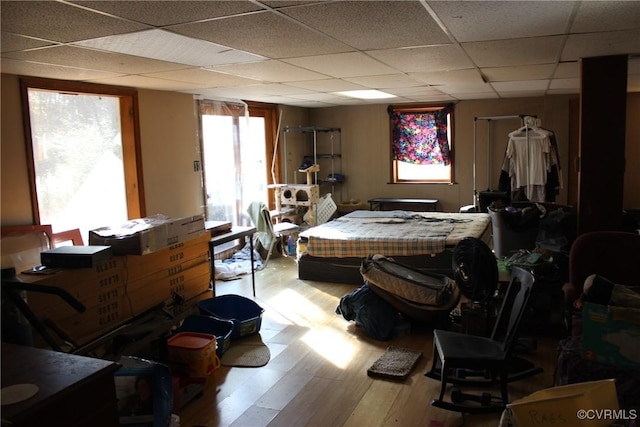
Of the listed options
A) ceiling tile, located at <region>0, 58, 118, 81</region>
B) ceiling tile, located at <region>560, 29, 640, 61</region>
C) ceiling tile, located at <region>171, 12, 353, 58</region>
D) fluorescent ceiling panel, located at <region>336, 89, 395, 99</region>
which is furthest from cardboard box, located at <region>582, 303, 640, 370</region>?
fluorescent ceiling panel, located at <region>336, 89, 395, 99</region>

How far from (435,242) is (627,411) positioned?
2900 mm

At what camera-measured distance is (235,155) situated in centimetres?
677

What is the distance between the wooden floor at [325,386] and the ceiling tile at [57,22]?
7.10 feet

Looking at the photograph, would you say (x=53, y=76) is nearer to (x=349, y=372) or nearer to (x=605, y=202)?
(x=349, y=372)

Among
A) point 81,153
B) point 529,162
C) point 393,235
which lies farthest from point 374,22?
point 529,162

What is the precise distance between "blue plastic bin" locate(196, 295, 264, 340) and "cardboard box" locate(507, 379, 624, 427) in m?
2.59

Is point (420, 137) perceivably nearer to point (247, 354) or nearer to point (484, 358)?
point (247, 354)

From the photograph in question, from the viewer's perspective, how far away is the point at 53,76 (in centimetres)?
404

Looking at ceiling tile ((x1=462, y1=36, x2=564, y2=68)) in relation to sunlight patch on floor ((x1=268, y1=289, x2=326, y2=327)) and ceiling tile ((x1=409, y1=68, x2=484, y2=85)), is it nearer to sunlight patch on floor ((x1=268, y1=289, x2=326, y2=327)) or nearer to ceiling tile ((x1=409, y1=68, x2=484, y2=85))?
ceiling tile ((x1=409, y1=68, x2=484, y2=85))

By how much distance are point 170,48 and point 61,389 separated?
2326 millimetres

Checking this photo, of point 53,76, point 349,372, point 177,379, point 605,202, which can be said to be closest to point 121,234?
point 177,379

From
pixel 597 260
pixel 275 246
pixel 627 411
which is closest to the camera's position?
pixel 627 411

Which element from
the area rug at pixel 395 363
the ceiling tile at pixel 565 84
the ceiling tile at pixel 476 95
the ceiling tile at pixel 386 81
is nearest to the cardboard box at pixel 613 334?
the area rug at pixel 395 363

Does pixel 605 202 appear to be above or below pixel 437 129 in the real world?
below
